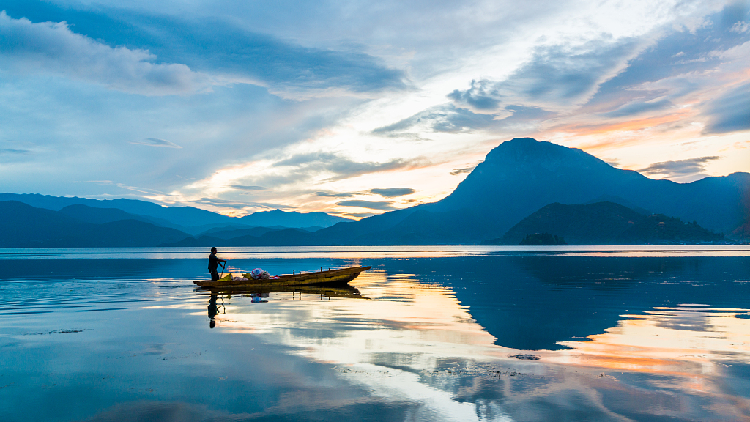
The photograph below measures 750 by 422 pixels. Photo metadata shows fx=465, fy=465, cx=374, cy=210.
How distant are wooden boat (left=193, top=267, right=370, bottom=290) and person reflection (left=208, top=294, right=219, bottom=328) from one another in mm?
1879

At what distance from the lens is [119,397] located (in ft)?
38.0

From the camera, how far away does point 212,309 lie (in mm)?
28469

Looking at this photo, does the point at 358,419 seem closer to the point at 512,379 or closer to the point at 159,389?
the point at 512,379

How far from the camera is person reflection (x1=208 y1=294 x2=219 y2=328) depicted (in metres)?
23.0

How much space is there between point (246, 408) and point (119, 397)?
3526 millimetres

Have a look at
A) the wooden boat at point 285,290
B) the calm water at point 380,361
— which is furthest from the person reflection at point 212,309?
the wooden boat at point 285,290

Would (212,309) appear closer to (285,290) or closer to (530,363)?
(285,290)

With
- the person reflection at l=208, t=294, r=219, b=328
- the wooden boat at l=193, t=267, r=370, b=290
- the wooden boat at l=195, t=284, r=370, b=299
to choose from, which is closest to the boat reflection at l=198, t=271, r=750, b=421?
the person reflection at l=208, t=294, r=219, b=328

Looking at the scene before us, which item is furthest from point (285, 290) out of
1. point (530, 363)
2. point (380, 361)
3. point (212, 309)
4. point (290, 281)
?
point (530, 363)

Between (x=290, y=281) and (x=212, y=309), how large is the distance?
42.7ft

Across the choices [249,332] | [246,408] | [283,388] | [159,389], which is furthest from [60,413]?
[249,332]

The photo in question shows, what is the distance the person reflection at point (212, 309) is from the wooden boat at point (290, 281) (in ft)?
6.16

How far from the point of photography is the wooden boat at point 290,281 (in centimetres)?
3894

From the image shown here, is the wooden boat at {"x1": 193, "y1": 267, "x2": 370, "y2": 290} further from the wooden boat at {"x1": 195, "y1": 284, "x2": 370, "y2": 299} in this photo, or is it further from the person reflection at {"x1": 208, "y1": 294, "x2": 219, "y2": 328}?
the person reflection at {"x1": 208, "y1": 294, "x2": 219, "y2": 328}
